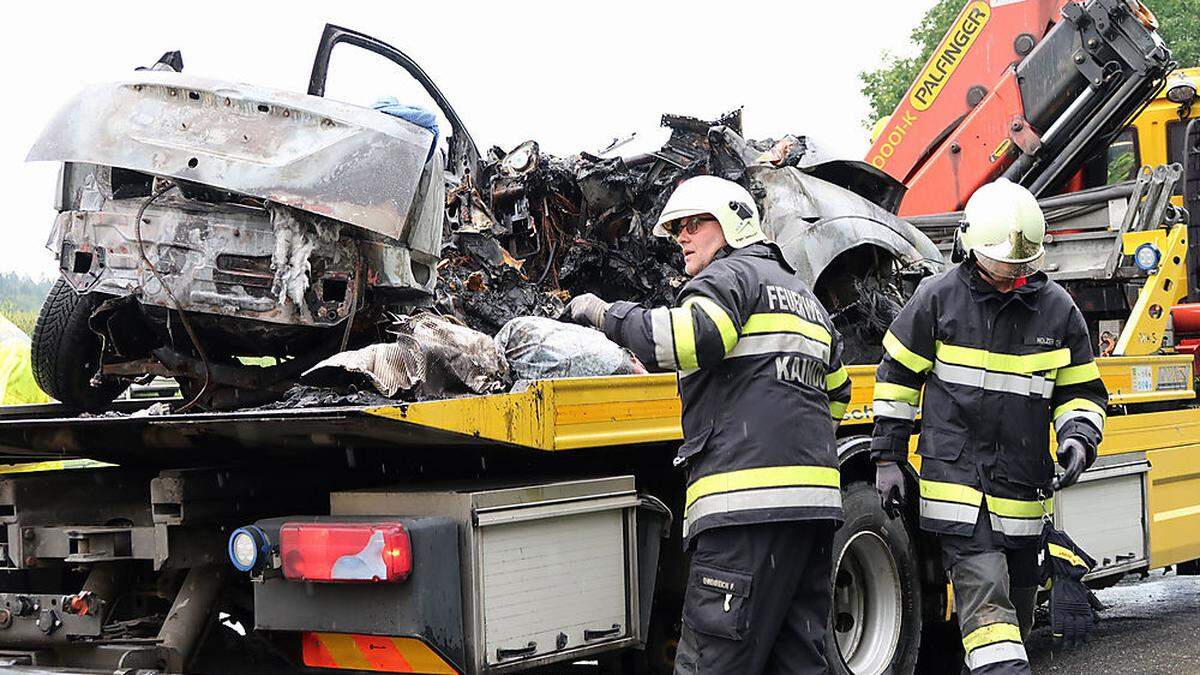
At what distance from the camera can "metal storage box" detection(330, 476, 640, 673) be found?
4.11 meters

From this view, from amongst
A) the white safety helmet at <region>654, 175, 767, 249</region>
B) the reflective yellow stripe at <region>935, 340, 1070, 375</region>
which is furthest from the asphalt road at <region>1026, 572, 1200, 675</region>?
the white safety helmet at <region>654, 175, 767, 249</region>

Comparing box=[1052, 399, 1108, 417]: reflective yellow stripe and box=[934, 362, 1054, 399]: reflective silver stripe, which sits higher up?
box=[934, 362, 1054, 399]: reflective silver stripe

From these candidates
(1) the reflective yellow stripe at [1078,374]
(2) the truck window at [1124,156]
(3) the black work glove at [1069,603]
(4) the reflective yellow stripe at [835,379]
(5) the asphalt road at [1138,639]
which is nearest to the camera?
(4) the reflective yellow stripe at [835,379]

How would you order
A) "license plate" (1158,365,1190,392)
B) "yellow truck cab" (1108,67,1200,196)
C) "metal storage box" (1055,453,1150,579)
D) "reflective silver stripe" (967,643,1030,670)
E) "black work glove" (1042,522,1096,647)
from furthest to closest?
"yellow truck cab" (1108,67,1200,196)
"license plate" (1158,365,1190,392)
"metal storage box" (1055,453,1150,579)
"black work glove" (1042,522,1096,647)
"reflective silver stripe" (967,643,1030,670)

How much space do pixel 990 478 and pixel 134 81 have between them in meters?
3.12

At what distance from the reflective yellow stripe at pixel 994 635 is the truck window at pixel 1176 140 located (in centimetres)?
513

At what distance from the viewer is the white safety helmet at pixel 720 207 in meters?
4.34

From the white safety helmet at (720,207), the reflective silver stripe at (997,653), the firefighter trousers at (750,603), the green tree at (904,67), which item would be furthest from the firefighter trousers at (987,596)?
the green tree at (904,67)

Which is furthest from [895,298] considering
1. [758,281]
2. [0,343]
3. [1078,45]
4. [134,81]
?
[0,343]

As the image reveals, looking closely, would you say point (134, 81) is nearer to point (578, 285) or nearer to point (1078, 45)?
point (578, 285)

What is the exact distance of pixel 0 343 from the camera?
761 centimetres

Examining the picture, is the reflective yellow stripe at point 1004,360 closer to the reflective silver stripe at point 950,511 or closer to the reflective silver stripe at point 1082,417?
the reflective silver stripe at point 1082,417

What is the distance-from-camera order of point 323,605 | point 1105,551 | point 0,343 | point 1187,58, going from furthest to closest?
point 1187,58 → point 0,343 → point 1105,551 → point 323,605

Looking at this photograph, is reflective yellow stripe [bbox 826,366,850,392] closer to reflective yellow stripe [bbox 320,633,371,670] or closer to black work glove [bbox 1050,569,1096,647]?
black work glove [bbox 1050,569,1096,647]
